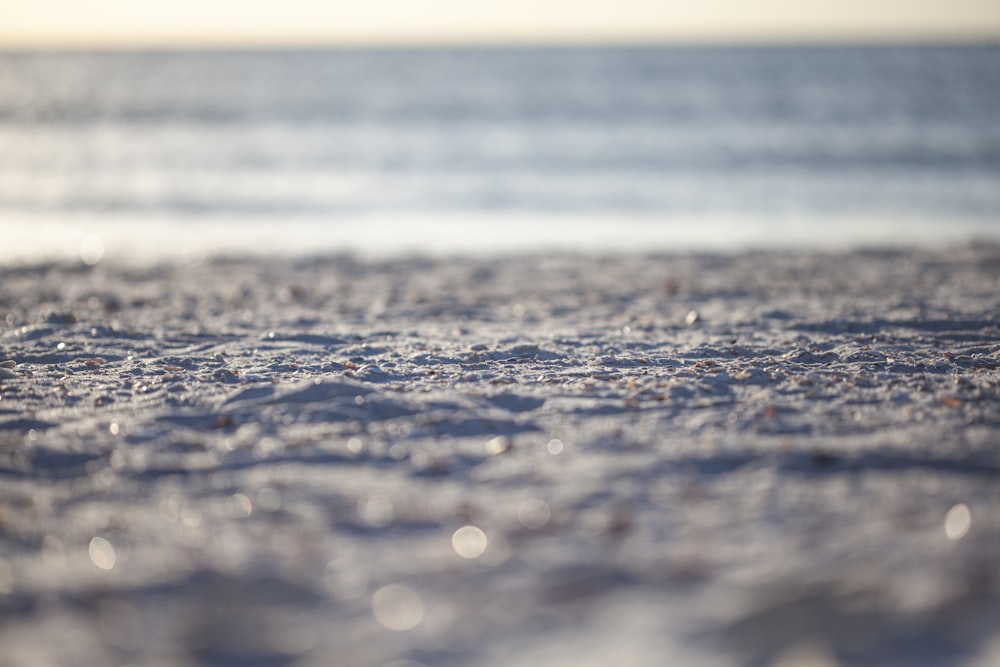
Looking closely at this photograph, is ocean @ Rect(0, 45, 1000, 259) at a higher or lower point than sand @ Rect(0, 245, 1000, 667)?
higher

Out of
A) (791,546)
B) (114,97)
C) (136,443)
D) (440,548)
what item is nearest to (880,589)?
(791,546)

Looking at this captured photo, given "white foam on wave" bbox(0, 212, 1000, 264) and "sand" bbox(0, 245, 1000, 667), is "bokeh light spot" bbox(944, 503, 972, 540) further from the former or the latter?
"white foam on wave" bbox(0, 212, 1000, 264)

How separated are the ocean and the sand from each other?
231 inches

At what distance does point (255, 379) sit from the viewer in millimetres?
4711

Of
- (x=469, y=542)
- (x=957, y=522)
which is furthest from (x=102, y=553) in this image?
(x=957, y=522)

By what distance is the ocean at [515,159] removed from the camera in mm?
12312

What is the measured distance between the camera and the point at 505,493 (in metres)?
3.23

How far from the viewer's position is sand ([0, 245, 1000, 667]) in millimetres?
2379

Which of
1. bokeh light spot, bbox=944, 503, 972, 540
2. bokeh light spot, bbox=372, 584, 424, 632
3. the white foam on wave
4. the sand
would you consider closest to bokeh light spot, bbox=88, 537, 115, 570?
the sand

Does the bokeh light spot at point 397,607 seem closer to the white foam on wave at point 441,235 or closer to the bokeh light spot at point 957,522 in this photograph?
the bokeh light spot at point 957,522

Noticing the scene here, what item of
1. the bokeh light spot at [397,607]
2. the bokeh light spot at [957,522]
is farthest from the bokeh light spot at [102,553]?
the bokeh light spot at [957,522]

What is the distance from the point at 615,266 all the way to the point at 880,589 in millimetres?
6505

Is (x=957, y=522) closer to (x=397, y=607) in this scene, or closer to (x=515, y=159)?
(x=397, y=607)

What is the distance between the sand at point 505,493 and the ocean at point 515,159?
19.3 feet
